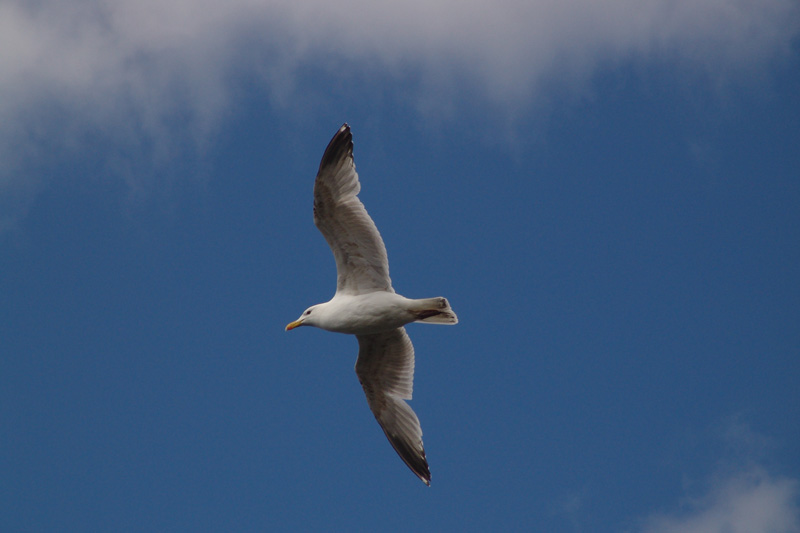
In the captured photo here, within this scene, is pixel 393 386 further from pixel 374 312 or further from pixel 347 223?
pixel 347 223

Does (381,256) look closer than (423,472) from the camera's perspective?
Yes

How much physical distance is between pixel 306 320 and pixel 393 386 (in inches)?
61.0

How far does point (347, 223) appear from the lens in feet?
35.8

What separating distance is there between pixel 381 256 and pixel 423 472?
3031 millimetres

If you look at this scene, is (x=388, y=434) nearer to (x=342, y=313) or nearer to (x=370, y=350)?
(x=370, y=350)

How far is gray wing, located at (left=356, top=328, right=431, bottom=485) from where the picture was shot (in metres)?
12.2

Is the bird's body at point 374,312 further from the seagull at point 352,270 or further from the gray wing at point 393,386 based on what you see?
the gray wing at point 393,386

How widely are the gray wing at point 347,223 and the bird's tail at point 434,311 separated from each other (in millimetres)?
484

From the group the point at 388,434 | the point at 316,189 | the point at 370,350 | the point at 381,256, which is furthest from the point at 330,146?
the point at 388,434

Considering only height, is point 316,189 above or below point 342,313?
above

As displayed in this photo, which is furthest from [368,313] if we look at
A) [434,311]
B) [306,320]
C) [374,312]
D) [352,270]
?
A: [306,320]

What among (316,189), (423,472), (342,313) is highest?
(316,189)

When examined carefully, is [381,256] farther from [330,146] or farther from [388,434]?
[388,434]

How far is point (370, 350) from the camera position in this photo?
1232 centimetres
